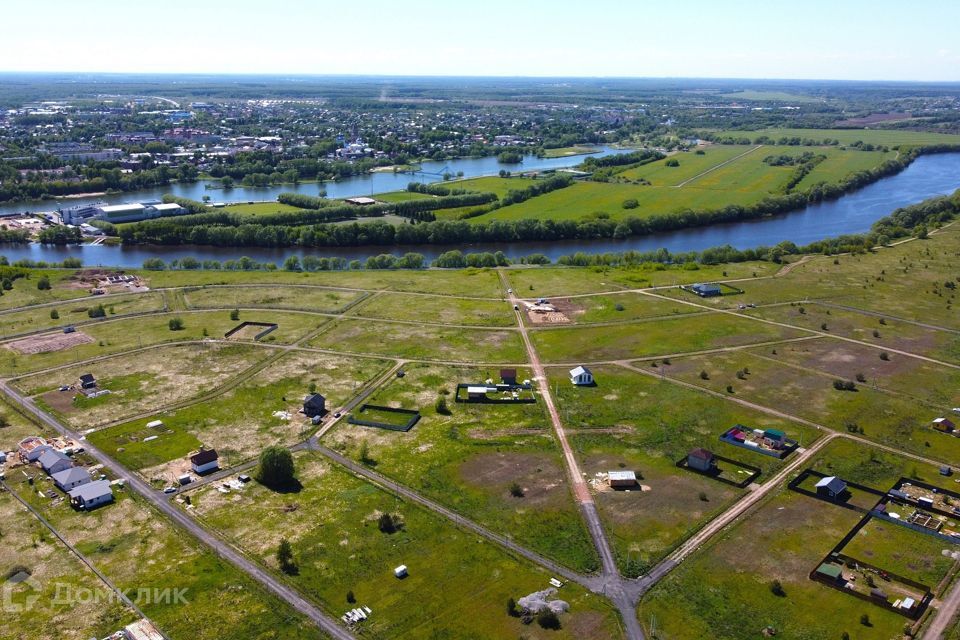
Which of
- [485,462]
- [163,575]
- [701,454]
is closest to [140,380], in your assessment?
[163,575]

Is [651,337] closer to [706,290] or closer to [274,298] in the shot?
[706,290]

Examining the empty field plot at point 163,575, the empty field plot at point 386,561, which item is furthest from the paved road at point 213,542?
the empty field plot at point 386,561

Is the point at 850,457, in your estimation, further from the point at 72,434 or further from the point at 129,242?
the point at 129,242

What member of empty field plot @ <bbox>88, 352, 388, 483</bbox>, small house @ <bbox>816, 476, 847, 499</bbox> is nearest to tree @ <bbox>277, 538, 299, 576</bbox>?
empty field plot @ <bbox>88, 352, 388, 483</bbox>

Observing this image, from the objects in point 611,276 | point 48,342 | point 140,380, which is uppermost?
point 611,276

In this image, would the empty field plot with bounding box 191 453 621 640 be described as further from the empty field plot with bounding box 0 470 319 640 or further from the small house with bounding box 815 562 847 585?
the small house with bounding box 815 562 847 585

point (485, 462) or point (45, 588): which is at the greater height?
point (485, 462)

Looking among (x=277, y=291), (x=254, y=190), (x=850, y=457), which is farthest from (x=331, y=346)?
(x=254, y=190)
